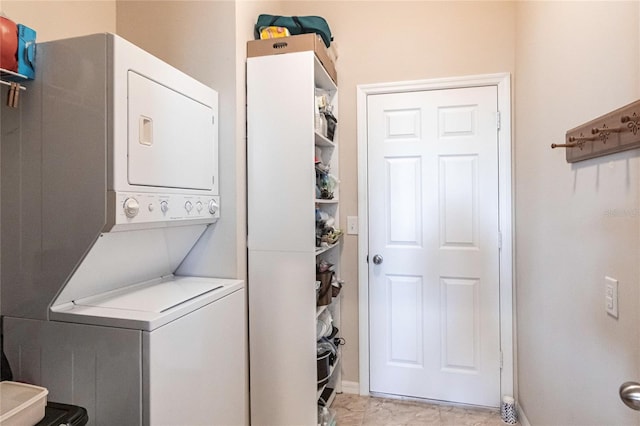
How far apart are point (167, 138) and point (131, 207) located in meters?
0.34

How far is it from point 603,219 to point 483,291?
1158mm

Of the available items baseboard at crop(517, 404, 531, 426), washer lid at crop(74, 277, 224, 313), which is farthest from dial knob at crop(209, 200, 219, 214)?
baseboard at crop(517, 404, 531, 426)

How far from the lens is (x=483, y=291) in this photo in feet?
7.08

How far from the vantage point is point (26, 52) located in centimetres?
114

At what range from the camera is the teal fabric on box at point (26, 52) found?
3.70 feet

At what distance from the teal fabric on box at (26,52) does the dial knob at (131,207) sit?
0.56 m

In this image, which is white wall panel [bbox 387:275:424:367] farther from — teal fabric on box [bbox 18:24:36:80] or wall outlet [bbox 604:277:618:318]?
teal fabric on box [bbox 18:24:36:80]

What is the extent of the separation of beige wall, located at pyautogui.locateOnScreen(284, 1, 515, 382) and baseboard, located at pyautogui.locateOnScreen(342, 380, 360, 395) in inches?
1.4

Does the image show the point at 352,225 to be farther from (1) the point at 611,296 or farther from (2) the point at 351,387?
(1) the point at 611,296

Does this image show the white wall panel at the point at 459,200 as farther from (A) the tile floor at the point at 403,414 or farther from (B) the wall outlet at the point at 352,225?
(A) the tile floor at the point at 403,414

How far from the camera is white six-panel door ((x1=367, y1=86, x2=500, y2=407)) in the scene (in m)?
2.15

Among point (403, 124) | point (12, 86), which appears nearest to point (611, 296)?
point (403, 124)

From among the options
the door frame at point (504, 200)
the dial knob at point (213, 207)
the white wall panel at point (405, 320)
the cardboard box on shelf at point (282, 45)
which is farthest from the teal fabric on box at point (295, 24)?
the white wall panel at point (405, 320)

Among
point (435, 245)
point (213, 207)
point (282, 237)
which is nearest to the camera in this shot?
point (213, 207)
